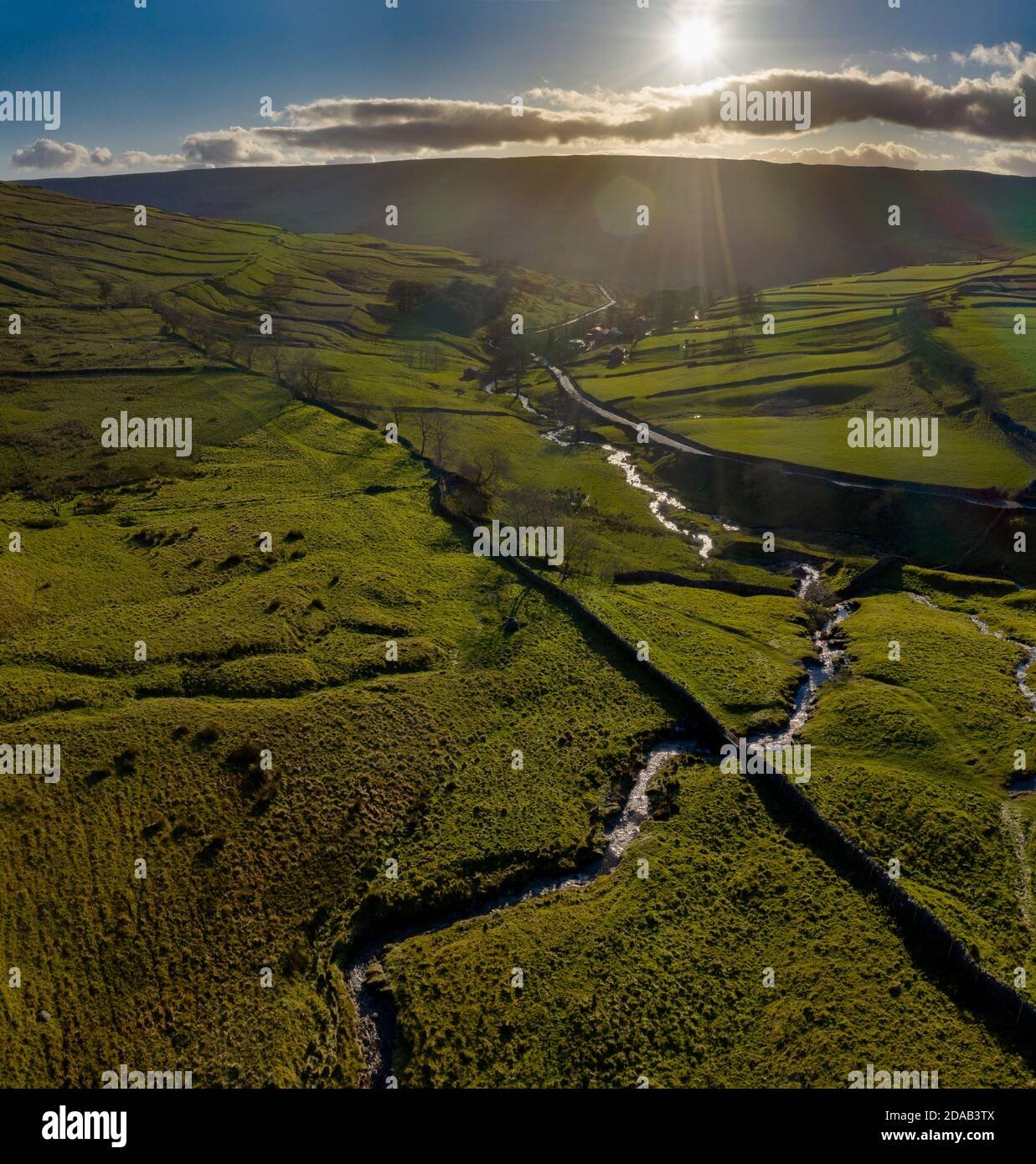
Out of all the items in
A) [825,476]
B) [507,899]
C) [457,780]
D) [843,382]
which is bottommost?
[507,899]

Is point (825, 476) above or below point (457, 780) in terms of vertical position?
above

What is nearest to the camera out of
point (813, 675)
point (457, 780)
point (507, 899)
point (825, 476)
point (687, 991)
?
point (687, 991)

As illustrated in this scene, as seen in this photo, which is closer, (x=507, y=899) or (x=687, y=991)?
(x=687, y=991)

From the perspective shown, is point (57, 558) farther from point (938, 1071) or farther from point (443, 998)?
point (938, 1071)

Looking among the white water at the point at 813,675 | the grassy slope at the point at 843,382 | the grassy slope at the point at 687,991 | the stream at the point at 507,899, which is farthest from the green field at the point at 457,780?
the grassy slope at the point at 843,382

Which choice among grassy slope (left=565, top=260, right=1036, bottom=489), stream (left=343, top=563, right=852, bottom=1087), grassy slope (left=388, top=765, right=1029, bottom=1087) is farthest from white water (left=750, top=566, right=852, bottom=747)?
grassy slope (left=565, top=260, right=1036, bottom=489)

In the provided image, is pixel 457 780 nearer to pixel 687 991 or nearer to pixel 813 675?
pixel 687 991

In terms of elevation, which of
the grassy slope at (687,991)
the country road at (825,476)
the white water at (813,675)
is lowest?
the grassy slope at (687,991)

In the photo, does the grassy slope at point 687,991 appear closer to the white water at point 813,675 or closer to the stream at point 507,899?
the stream at point 507,899

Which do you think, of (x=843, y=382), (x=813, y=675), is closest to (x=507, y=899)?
(x=813, y=675)

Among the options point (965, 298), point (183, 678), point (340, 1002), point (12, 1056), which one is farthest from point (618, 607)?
point (965, 298)
